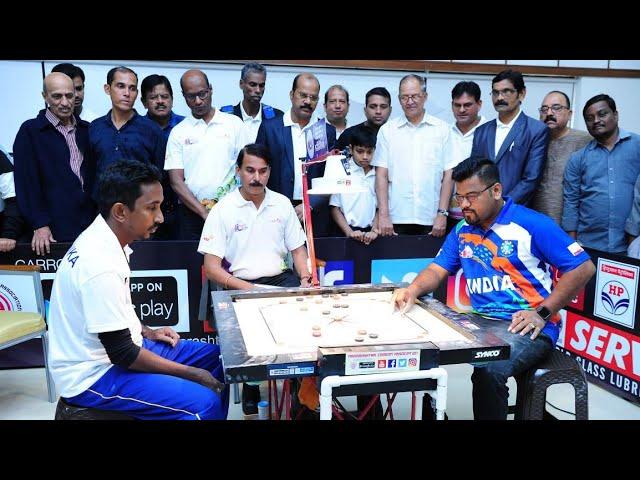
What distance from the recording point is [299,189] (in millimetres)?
4070

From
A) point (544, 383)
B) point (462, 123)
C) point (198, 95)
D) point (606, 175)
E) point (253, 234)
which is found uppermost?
point (198, 95)

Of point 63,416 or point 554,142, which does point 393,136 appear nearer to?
point 554,142

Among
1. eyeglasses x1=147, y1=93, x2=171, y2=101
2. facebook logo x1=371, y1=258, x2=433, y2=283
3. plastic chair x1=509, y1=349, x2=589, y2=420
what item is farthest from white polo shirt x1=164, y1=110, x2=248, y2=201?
plastic chair x1=509, y1=349, x2=589, y2=420

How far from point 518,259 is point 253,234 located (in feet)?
5.09

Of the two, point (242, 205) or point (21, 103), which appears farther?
point (21, 103)

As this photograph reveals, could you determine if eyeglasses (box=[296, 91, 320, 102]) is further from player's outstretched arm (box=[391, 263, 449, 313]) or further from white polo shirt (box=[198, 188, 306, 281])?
player's outstretched arm (box=[391, 263, 449, 313])

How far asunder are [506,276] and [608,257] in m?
1.31

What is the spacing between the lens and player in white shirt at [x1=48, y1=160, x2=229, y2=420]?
2.02m

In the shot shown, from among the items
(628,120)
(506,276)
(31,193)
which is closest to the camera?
(506,276)

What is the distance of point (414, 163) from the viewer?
13.7 feet

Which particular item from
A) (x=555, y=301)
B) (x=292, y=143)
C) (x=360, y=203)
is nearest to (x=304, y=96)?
(x=292, y=143)

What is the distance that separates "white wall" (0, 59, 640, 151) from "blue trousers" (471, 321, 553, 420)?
12.7ft

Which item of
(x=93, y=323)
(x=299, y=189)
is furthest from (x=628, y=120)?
(x=93, y=323)

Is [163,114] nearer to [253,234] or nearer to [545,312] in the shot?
[253,234]
